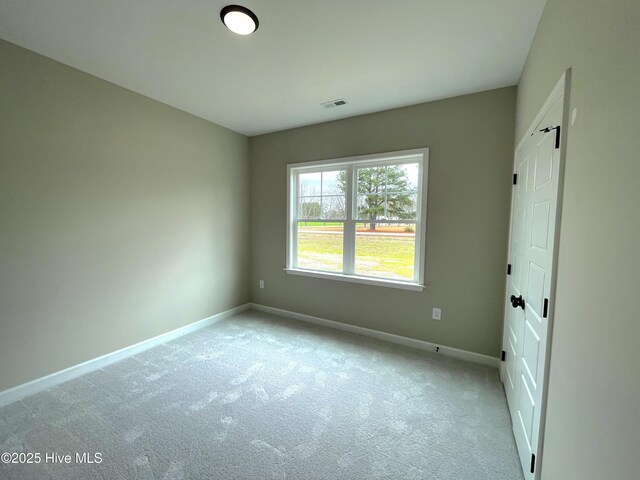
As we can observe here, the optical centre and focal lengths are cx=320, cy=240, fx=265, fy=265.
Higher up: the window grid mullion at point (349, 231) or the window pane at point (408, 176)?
the window pane at point (408, 176)

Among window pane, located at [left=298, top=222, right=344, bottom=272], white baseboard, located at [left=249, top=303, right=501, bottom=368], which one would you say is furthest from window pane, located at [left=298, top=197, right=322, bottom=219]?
white baseboard, located at [left=249, top=303, right=501, bottom=368]

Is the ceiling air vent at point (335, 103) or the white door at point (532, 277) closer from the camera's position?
the white door at point (532, 277)

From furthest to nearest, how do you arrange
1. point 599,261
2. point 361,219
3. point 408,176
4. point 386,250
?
point 361,219 → point 386,250 → point 408,176 → point 599,261

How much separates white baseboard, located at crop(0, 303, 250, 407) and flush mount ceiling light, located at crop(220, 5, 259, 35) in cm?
297

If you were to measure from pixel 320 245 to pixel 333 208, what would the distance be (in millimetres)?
536

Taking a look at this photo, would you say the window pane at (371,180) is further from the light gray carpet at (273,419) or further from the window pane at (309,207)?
the light gray carpet at (273,419)

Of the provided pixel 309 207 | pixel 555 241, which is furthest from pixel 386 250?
pixel 555 241

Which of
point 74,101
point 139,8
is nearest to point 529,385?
point 139,8

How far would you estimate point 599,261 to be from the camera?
0.82m

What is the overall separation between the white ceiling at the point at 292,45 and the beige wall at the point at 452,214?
0.26 meters

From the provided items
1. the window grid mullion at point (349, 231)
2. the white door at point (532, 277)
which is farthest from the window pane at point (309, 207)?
the white door at point (532, 277)

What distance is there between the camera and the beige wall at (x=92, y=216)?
1.97m

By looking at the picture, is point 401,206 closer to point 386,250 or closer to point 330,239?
point 386,250

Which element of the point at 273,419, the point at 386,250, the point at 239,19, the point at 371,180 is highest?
the point at 239,19
